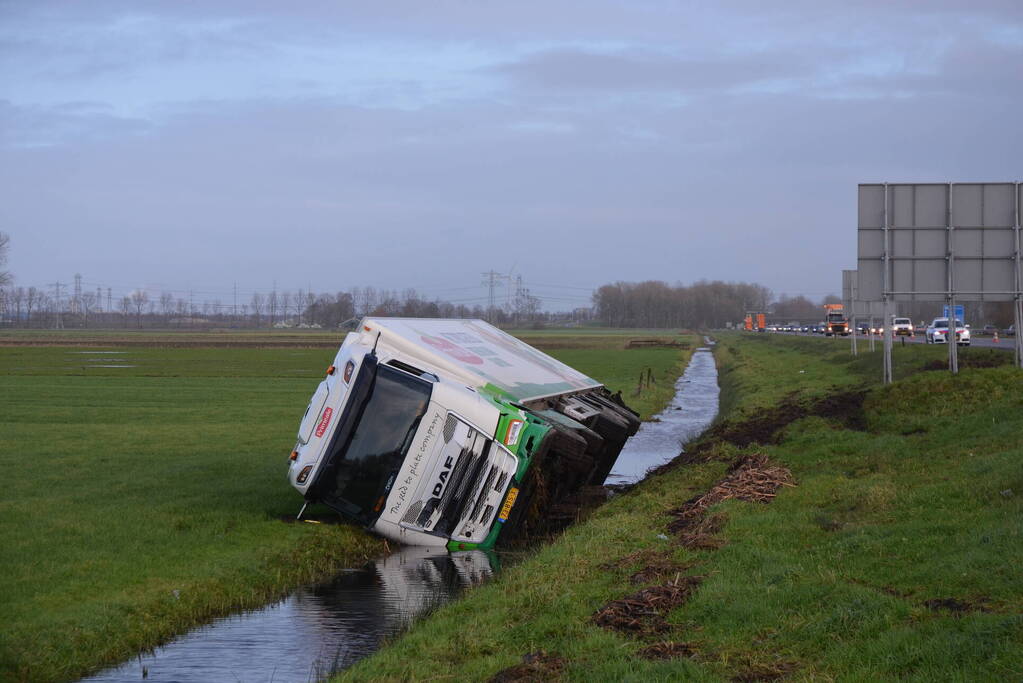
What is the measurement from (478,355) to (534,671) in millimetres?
11636

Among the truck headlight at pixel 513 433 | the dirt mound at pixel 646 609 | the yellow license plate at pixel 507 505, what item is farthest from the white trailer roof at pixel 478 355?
the dirt mound at pixel 646 609

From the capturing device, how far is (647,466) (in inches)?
981

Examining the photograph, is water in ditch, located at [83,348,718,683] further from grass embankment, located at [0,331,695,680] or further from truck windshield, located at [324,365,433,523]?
truck windshield, located at [324,365,433,523]

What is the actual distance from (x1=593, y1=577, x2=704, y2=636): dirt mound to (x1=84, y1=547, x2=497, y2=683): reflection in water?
2.81 meters

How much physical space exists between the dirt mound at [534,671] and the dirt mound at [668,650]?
656mm

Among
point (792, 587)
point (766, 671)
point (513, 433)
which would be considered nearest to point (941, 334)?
point (513, 433)

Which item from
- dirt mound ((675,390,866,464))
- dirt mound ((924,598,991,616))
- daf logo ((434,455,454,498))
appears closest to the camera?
dirt mound ((924,598,991,616))

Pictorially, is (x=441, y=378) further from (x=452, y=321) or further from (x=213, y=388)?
(x=213, y=388)

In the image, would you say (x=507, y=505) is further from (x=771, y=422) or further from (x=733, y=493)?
(x=771, y=422)

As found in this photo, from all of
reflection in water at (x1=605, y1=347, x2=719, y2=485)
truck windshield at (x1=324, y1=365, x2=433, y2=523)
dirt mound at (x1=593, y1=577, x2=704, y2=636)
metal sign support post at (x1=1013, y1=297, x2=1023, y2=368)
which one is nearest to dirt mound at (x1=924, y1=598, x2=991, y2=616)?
dirt mound at (x1=593, y1=577, x2=704, y2=636)

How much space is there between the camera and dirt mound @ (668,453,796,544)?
12898mm

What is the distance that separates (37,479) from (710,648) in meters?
14.2

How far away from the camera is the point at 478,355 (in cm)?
1936

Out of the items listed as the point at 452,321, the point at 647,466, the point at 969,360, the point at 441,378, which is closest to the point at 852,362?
the point at 969,360
